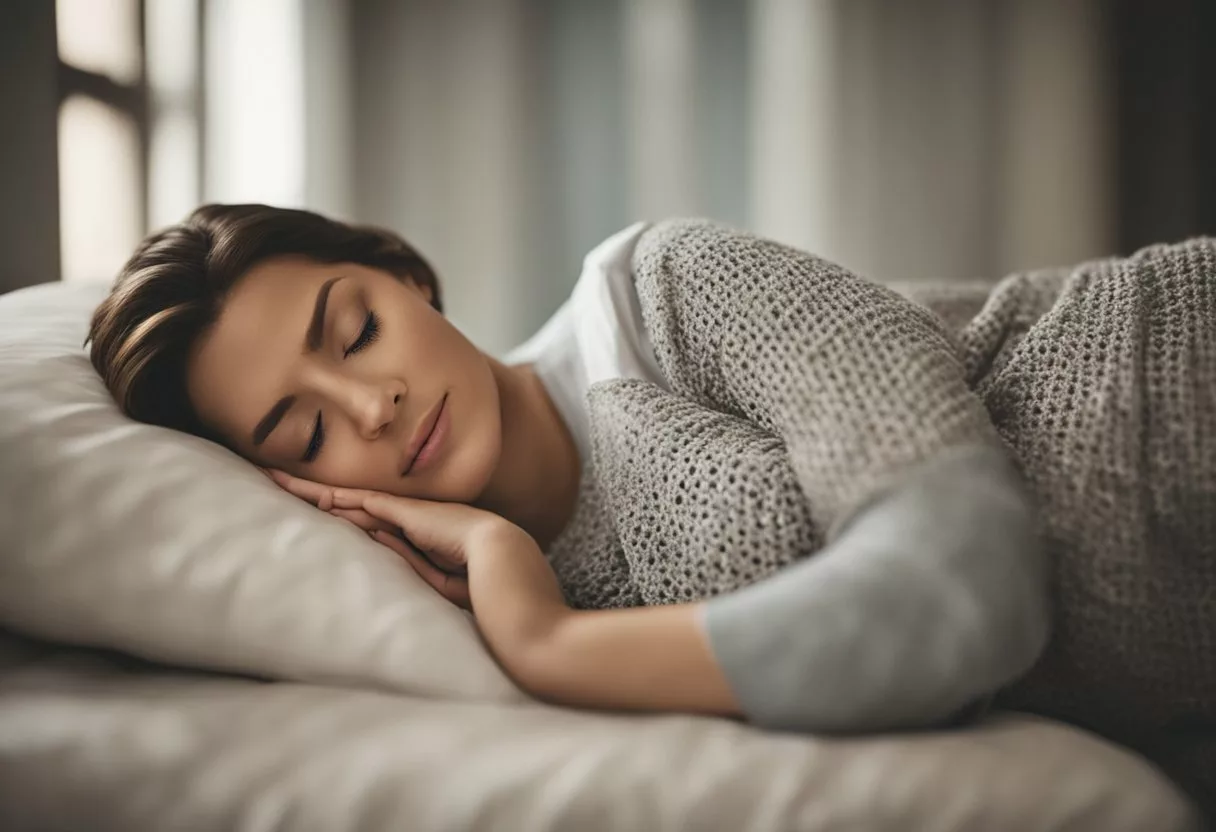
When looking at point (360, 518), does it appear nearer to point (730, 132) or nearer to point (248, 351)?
point (248, 351)

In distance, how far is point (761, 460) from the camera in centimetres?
64

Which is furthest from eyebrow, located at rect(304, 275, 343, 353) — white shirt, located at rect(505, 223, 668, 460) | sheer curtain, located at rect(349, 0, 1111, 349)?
sheer curtain, located at rect(349, 0, 1111, 349)

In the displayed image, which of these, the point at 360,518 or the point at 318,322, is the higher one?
the point at 318,322

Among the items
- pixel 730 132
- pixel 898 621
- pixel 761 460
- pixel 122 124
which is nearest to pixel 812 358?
pixel 761 460

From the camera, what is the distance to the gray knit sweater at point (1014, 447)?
23.2 inches

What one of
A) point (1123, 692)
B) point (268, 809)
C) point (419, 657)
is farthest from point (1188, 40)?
point (268, 809)

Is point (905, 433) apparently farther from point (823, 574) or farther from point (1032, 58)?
point (1032, 58)

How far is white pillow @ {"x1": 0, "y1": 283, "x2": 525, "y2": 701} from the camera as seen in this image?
0.60 meters

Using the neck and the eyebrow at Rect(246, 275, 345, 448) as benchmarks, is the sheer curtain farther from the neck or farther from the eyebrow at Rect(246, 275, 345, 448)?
the eyebrow at Rect(246, 275, 345, 448)

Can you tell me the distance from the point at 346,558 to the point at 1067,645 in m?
0.51

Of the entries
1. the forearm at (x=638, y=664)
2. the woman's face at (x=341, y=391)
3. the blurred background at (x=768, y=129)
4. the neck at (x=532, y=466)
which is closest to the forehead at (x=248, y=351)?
the woman's face at (x=341, y=391)

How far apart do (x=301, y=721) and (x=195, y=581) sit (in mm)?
136

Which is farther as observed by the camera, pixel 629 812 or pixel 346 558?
pixel 346 558

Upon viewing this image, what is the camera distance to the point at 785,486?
2.04ft
